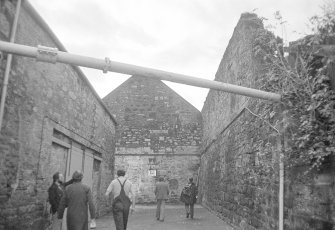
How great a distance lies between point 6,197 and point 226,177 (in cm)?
718

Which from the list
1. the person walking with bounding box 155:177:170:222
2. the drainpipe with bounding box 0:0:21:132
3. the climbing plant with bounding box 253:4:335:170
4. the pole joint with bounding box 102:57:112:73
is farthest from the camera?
the person walking with bounding box 155:177:170:222

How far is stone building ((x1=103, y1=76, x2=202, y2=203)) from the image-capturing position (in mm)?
21219

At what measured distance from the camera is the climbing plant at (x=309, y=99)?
4782 millimetres

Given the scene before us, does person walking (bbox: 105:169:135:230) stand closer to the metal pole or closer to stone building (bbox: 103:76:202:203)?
the metal pole

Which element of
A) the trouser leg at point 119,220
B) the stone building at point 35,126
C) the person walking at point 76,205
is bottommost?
the trouser leg at point 119,220

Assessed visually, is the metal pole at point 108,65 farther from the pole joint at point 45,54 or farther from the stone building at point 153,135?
the stone building at point 153,135

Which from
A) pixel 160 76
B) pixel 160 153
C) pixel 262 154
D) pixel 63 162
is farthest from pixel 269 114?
pixel 160 153

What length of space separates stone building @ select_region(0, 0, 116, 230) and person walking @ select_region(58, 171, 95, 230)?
3.06ft

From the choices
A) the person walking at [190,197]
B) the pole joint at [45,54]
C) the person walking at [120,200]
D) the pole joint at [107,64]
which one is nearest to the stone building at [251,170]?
the person walking at [190,197]

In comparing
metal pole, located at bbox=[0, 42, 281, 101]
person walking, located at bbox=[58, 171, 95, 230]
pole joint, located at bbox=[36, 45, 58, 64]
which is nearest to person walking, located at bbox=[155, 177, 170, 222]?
person walking, located at bbox=[58, 171, 95, 230]

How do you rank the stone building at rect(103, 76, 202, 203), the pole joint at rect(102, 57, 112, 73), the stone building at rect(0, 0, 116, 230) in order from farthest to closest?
the stone building at rect(103, 76, 202, 203) < the stone building at rect(0, 0, 116, 230) < the pole joint at rect(102, 57, 112, 73)

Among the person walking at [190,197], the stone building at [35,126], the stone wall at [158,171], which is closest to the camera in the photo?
the stone building at [35,126]

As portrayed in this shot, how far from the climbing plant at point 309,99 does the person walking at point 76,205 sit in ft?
11.1

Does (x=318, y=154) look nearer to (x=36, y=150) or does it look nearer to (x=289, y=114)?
(x=289, y=114)
